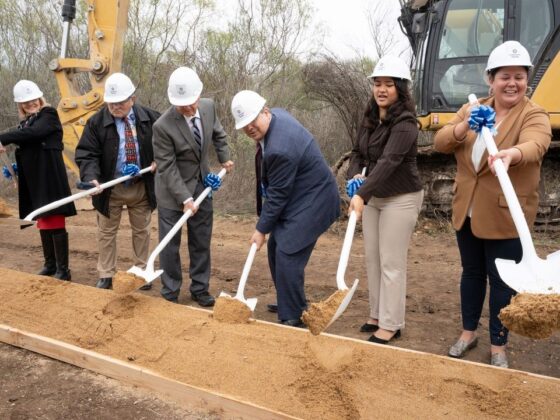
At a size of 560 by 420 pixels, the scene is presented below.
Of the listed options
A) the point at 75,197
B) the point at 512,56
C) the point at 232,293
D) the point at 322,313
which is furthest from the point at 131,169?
the point at 512,56

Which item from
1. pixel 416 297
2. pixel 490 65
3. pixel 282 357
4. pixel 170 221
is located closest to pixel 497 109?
pixel 490 65

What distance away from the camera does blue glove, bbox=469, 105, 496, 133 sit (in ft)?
9.33

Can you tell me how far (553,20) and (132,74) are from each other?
32.0 feet

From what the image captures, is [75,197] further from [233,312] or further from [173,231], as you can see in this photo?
[233,312]

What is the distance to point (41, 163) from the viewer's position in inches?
195

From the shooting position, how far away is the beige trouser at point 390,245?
350 cm

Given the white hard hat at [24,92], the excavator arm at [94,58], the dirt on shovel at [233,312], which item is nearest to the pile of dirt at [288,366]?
the dirt on shovel at [233,312]

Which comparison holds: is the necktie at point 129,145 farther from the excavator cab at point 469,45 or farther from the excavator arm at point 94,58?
the excavator cab at point 469,45

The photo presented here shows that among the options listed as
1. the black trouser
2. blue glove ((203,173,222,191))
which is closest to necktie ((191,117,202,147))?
blue glove ((203,173,222,191))

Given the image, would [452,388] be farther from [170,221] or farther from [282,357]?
[170,221]

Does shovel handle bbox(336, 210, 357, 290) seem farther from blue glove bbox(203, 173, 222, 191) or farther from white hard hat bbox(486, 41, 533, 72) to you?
blue glove bbox(203, 173, 222, 191)

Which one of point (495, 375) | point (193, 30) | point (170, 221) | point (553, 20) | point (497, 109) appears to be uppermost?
point (193, 30)

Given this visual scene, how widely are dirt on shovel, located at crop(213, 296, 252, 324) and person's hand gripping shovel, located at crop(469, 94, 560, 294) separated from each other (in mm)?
1671

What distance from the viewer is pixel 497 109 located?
121 inches
